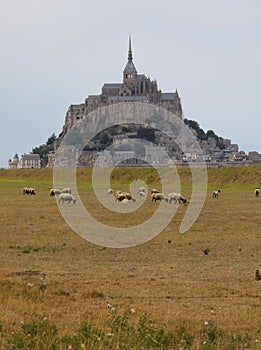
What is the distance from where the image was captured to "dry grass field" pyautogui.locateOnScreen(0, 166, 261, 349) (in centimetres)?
1145

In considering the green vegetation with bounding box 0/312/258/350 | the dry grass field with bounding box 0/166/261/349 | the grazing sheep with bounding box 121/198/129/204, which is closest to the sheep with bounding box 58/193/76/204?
the grazing sheep with bounding box 121/198/129/204

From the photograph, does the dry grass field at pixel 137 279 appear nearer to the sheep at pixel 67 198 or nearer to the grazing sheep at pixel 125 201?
the sheep at pixel 67 198

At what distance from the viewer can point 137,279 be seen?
52.1 ft

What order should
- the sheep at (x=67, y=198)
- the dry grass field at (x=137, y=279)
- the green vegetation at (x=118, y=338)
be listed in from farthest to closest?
1. the sheep at (x=67, y=198)
2. the dry grass field at (x=137, y=279)
3. the green vegetation at (x=118, y=338)

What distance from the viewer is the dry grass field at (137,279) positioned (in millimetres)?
11453

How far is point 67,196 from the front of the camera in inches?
1831

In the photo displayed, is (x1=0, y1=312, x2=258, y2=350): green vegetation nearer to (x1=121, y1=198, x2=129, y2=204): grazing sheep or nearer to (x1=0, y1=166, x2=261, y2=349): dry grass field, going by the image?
(x1=0, y1=166, x2=261, y2=349): dry grass field

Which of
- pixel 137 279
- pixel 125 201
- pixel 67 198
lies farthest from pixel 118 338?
pixel 125 201

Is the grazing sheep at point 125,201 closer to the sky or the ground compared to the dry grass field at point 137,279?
closer to the sky

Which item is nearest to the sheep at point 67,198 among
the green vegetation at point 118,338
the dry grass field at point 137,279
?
the dry grass field at point 137,279

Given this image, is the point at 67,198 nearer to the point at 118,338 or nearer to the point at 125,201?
the point at 125,201

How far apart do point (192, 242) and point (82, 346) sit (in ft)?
52.1

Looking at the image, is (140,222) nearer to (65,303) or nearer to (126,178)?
(65,303)

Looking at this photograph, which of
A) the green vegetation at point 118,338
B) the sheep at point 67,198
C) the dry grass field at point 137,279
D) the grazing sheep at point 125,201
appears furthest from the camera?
the grazing sheep at point 125,201
